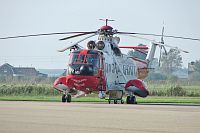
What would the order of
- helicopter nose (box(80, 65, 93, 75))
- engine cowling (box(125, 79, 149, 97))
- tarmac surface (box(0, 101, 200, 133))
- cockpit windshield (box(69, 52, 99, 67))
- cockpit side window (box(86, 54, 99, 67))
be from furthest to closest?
engine cowling (box(125, 79, 149, 97)) → cockpit side window (box(86, 54, 99, 67)) → cockpit windshield (box(69, 52, 99, 67)) → helicopter nose (box(80, 65, 93, 75)) → tarmac surface (box(0, 101, 200, 133))

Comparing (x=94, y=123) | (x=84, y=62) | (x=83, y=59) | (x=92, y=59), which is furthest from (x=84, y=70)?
(x=94, y=123)

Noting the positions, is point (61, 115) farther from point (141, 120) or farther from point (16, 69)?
point (16, 69)

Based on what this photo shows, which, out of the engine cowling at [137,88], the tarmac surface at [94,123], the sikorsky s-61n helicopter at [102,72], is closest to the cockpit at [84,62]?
the sikorsky s-61n helicopter at [102,72]

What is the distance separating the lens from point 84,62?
44.4 metres

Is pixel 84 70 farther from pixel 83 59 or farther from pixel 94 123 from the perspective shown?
pixel 94 123

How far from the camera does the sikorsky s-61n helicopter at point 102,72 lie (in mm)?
44500

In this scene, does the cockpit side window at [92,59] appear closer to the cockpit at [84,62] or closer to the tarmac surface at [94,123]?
the cockpit at [84,62]

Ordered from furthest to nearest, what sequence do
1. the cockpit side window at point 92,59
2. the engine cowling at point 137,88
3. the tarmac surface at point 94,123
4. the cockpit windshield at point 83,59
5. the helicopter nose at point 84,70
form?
the engine cowling at point 137,88 < the cockpit side window at point 92,59 < the cockpit windshield at point 83,59 < the helicopter nose at point 84,70 < the tarmac surface at point 94,123

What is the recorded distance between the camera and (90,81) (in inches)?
1759

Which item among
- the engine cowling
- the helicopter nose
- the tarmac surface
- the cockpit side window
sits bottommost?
the tarmac surface

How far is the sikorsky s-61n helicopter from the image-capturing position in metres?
44.5

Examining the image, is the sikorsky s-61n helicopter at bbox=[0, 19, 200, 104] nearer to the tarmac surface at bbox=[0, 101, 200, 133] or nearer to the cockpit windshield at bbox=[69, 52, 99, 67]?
the cockpit windshield at bbox=[69, 52, 99, 67]

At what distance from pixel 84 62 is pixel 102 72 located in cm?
200

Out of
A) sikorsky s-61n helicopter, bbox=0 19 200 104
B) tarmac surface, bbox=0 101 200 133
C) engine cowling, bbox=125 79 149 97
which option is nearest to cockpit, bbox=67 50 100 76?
sikorsky s-61n helicopter, bbox=0 19 200 104
